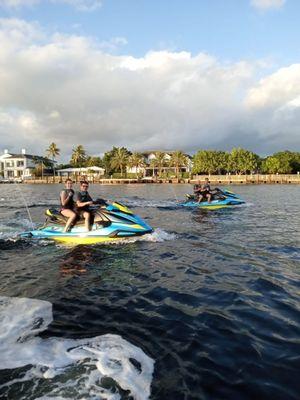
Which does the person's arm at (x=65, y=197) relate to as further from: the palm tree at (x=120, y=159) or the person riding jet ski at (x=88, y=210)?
the palm tree at (x=120, y=159)

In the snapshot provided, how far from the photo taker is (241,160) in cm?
11219

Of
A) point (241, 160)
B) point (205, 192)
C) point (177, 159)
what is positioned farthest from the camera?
point (177, 159)

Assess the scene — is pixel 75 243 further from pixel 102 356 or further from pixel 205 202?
pixel 205 202

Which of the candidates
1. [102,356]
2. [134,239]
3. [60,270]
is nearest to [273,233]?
[134,239]

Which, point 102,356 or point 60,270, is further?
point 60,270

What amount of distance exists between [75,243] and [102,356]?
8.61 metres

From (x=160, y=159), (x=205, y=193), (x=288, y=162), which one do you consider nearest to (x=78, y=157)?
(x=160, y=159)

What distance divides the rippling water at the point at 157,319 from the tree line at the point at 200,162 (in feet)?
326

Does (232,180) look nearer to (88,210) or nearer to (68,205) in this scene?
(88,210)

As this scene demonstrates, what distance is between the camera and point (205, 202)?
2636cm

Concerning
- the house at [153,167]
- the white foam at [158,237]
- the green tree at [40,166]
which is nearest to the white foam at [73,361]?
the white foam at [158,237]

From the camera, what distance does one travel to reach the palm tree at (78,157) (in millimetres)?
143875

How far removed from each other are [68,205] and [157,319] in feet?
25.2

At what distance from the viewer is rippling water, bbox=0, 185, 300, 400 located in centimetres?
486
